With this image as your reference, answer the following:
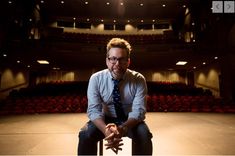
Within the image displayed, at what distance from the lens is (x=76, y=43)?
12094 millimetres

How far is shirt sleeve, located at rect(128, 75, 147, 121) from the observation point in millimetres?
1725

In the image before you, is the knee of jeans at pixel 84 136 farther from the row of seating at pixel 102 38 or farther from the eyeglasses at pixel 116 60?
the row of seating at pixel 102 38

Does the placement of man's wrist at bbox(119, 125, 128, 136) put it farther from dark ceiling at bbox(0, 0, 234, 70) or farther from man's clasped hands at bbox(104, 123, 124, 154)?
dark ceiling at bbox(0, 0, 234, 70)

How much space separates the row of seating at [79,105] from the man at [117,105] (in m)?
6.55

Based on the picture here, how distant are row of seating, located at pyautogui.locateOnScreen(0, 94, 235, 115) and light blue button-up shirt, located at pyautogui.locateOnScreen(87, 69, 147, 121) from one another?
6.53m

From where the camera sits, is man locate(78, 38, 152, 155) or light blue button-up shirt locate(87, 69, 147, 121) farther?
light blue button-up shirt locate(87, 69, 147, 121)

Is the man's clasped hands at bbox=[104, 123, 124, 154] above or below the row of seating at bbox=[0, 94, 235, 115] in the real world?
above

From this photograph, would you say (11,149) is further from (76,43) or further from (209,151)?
(76,43)

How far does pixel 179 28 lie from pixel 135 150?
1700cm

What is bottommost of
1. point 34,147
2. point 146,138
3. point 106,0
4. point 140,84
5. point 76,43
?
point 34,147

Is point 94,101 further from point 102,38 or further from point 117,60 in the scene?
point 102,38

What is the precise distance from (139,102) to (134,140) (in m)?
0.32

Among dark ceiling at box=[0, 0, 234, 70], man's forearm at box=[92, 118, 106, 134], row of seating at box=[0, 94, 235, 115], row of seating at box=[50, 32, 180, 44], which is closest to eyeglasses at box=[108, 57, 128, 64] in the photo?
man's forearm at box=[92, 118, 106, 134]

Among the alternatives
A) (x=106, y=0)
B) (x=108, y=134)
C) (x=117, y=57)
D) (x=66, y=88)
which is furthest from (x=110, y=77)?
(x=106, y=0)
